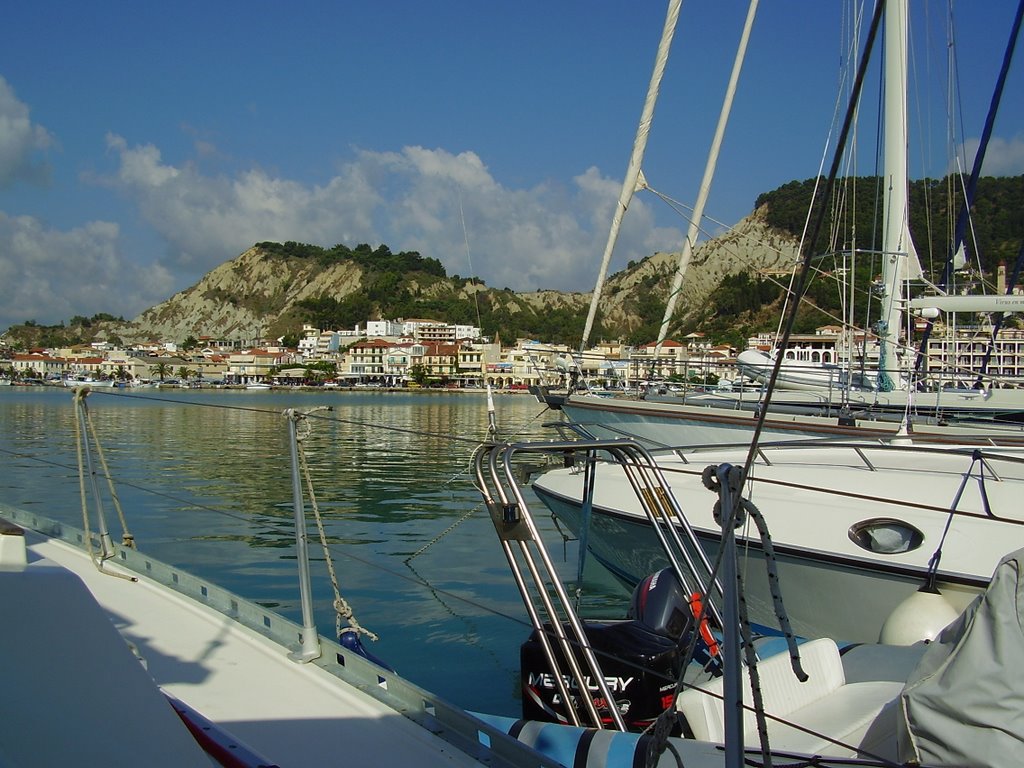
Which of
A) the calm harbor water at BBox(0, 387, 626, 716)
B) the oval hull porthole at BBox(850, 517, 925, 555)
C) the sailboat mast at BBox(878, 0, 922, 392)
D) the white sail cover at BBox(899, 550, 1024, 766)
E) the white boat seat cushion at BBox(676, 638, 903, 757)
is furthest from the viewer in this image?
the sailboat mast at BBox(878, 0, 922, 392)

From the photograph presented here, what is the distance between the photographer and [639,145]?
53.4ft

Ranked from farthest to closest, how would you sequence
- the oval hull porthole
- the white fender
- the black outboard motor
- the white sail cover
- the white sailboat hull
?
the oval hull porthole → the white sailboat hull → the white fender → the black outboard motor → the white sail cover

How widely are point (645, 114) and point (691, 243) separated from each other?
8.04 feet

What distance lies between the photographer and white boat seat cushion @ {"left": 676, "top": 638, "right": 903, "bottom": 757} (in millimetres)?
3037

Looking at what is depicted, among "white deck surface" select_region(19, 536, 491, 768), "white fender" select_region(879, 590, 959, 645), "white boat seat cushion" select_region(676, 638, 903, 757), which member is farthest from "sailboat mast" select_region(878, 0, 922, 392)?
"white deck surface" select_region(19, 536, 491, 768)

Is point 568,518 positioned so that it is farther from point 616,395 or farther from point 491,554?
point 616,395

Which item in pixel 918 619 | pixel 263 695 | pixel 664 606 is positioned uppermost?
pixel 263 695

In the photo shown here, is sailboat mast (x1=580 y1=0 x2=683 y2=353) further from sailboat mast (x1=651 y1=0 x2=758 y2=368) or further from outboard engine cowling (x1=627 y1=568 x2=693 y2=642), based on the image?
outboard engine cowling (x1=627 y1=568 x2=693 y2=642)

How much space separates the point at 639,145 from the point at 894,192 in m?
4.48

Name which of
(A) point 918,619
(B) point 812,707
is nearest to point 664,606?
(B) point 812,707

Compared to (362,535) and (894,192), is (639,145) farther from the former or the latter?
(362,535)

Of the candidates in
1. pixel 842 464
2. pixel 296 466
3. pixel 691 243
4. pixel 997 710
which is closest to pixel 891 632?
pixel 842 464

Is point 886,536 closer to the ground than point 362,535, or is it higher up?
higher up

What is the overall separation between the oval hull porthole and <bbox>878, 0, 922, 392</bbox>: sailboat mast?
771cm
